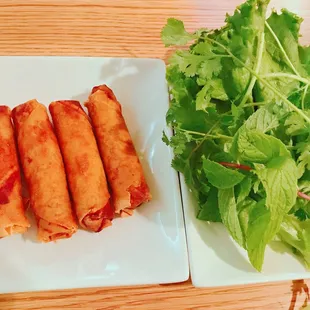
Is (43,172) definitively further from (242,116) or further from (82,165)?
(242,116)

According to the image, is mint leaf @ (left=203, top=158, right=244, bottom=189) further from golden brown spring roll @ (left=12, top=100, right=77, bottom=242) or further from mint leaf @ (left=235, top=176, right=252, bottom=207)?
golden brown spring roll @ (left=12, top=100, right=77, bottom=242)

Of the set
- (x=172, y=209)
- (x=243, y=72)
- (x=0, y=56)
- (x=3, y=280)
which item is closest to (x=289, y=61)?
(x=243, y=72)

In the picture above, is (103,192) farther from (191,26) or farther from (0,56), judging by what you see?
(191,26)

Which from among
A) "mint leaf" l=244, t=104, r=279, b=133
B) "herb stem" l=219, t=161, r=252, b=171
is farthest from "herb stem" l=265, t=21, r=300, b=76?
"herb stem" l=219, t=161, r=252, b=171

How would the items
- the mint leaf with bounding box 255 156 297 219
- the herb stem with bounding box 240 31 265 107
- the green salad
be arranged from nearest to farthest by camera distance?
the mint leaf with bounding box 255 156 297 219
the green salad
the herb stem with bounding box 240 31 265 107

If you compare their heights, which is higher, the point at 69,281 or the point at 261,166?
the point at 261,166

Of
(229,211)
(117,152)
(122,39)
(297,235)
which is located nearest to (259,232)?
(229,211)
